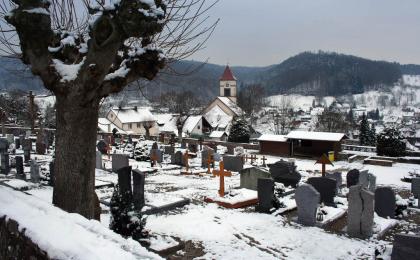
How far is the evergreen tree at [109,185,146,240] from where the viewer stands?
25.8ft

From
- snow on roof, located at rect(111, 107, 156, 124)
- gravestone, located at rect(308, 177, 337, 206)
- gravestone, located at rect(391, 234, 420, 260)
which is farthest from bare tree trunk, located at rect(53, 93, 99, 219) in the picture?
snow on roof, located at rect(111, 107, 156, 124)

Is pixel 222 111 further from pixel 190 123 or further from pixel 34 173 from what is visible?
pixel 34 173

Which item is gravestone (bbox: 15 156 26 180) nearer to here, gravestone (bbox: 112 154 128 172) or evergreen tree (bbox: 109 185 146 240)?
gravestone (bbox: 112 154 128 172)

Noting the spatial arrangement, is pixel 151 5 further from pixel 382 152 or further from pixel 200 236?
pixel 382 152

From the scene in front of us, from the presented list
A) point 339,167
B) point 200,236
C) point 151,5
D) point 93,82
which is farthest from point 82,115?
point 339,167

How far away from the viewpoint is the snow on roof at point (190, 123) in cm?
5569

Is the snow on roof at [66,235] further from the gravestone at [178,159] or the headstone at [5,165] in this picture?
the gravestone at [178,159]

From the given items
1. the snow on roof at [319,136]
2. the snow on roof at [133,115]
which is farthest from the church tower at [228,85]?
the snow on roof at [319,136]

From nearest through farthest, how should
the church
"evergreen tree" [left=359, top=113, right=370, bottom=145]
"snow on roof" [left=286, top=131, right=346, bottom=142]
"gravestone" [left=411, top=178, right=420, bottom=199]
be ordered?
"gravestone" [left=411, top=178, right=420, bottom=199]
"snow on roof" [left=286, top=131, right=346, bottom=142]
"evergreen tree" [left=359, top=113, right=370, bottom=145]
the church

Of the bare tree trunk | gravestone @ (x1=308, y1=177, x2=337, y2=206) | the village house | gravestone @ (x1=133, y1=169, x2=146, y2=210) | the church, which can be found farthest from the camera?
the church

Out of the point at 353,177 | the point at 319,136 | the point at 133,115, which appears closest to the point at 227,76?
the point at 133,115

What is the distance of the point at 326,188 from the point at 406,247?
18.7 feet

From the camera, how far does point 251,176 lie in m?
14.3

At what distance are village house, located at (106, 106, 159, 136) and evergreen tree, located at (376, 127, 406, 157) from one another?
3869 centimetres
